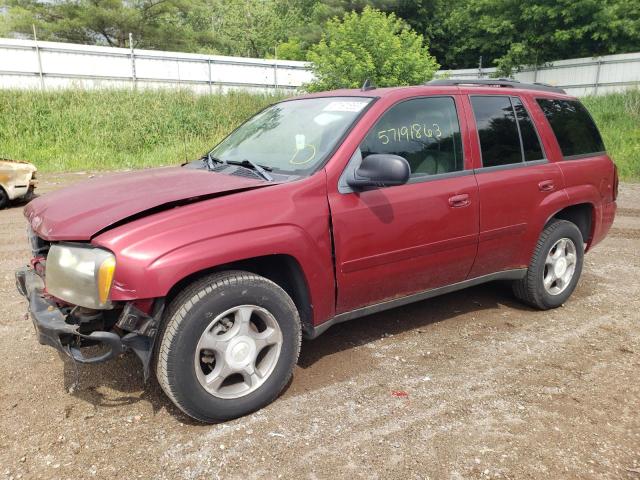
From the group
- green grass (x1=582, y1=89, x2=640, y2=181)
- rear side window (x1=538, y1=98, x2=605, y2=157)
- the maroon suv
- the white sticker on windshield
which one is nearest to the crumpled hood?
the maroon suv

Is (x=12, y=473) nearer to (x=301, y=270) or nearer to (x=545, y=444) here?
(x=301, y=270)

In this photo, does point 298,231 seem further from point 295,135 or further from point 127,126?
point 127,126

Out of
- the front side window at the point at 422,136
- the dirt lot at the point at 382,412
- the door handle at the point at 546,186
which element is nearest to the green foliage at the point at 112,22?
the dirt lot at the point at 382,412

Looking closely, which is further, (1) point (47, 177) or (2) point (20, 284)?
(1) point (47, 177)

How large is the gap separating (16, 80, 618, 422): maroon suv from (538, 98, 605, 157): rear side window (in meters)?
0.02

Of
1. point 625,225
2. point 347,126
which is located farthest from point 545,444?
point 625,225

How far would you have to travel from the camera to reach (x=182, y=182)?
3229 mm

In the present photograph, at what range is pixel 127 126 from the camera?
55.3 feet

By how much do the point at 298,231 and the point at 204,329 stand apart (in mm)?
747

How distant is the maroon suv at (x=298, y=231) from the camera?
103 inches

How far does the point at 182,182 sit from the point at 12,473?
69.3 inches

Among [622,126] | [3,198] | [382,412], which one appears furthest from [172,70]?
[382,412]

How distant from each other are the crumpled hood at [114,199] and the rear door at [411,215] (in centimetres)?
65

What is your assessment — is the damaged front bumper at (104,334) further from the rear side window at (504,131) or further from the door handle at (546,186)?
the door handle at (546,186)
